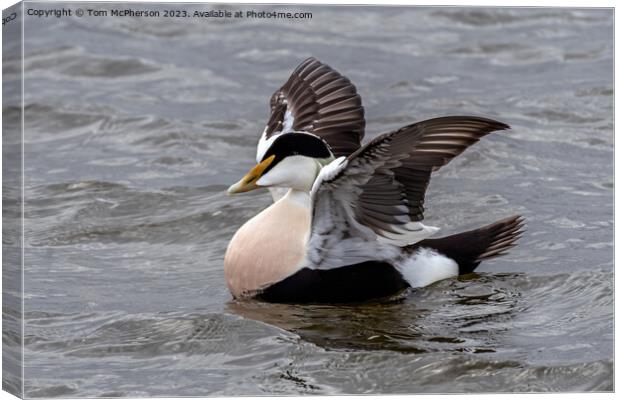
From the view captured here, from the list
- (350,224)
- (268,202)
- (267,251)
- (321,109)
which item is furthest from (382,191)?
(268,202)

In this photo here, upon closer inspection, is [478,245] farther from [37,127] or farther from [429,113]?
[37,127]

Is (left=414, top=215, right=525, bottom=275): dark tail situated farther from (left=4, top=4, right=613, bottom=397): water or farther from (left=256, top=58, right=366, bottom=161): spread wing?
(left=256, top=58, right=366, bottom=161): spread wing

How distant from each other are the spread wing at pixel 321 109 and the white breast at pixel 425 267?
87cm

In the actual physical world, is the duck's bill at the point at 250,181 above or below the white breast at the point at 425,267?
above

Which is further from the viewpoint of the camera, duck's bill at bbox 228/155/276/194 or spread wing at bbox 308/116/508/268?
duck's bill at bbox 228/155/276/194

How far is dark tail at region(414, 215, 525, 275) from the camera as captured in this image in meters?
8.31

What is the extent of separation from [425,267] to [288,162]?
1.03 meters

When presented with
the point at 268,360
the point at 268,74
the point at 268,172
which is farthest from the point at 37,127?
the point at 268,360

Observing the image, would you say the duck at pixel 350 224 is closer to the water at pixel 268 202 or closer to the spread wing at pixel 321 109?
the spread wing at pixel 321 109

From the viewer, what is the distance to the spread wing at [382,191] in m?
7.07

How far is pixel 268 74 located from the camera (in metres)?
12.1

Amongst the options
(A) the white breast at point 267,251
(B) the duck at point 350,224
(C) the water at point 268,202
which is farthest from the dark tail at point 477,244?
(A) the white breast at point 267,251

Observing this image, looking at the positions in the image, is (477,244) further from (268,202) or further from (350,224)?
(268,202)

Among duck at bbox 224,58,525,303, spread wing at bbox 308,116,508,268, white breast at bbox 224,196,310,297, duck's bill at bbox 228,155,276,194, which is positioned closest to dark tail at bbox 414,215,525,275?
duck at bbox 224,58,525,303
